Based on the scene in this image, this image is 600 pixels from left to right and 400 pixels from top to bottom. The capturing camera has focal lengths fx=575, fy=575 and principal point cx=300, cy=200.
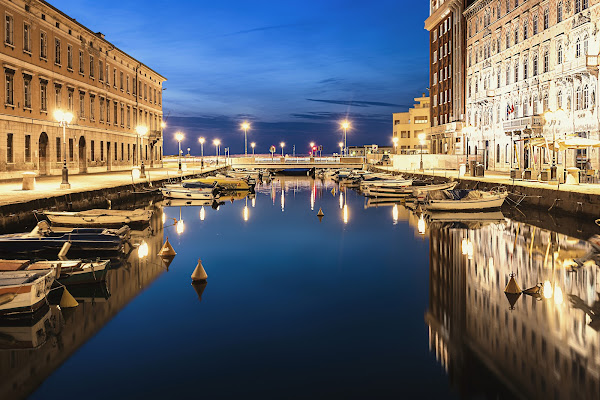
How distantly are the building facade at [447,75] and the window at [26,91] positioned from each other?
53.2m

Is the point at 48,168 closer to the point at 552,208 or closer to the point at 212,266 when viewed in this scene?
the point at 212,266

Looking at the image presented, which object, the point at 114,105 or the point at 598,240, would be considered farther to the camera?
the point at 114,105

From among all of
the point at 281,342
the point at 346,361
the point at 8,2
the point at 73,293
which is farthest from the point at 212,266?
the point at 8,2

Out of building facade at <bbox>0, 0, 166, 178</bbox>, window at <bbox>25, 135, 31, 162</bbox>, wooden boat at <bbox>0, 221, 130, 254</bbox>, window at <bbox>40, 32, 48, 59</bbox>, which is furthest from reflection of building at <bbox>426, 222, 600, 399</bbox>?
window at <bbox>40, 32, 48, 59</bbox>

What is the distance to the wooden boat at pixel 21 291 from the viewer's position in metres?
12.5

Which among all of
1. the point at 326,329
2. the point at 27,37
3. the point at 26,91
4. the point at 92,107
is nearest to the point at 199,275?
the point at 326,329

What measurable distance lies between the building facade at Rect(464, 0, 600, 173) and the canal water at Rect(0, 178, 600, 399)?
890 inches

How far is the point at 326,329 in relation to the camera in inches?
495

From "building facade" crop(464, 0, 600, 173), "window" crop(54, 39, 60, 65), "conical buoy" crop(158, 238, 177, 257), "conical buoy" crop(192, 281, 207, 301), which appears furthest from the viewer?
"window" crop(54, 39, 60, 65)

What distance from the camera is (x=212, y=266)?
20297 millimetres

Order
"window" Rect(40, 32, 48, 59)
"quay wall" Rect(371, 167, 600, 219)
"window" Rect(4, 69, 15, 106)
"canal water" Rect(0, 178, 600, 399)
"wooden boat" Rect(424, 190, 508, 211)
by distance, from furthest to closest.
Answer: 1. "window" Rect(40, 32, 48, 59)
2. "window" Rect(4, 69, 15, 106)
3. "wooden boat" Rect(424, 190, 508, 211)
4. "quay wall" Rect(371, 167, 600, 219)
5. "canal water" Rect(0, 178, 600, 399)

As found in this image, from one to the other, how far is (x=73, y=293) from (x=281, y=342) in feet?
21.8

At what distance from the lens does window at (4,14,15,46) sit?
4099 cm

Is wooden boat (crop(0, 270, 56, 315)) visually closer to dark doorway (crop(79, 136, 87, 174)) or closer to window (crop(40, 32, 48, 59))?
window (crop(40, 32, 48, 59))
